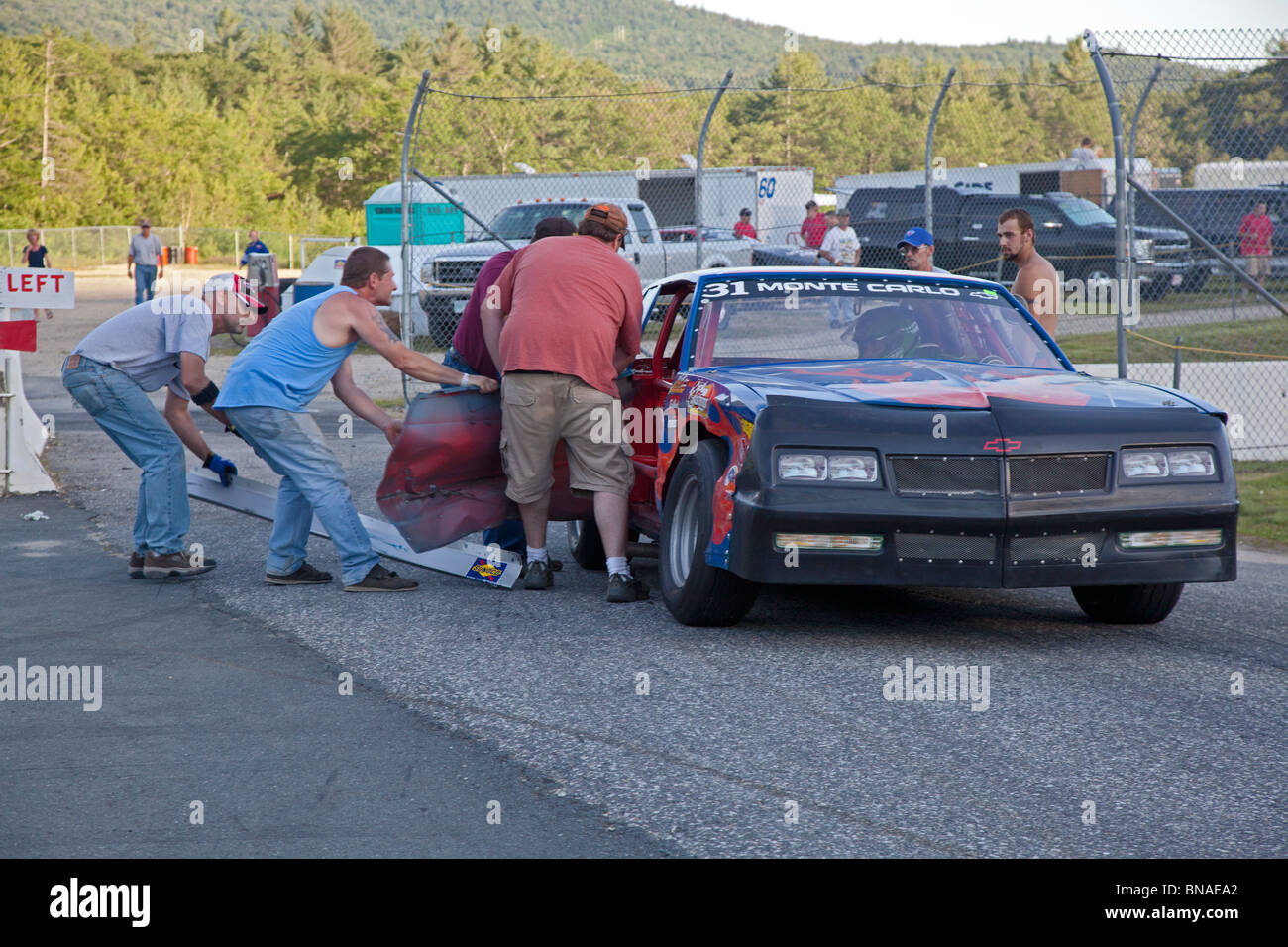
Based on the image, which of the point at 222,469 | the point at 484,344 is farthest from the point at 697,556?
the point at 222,469

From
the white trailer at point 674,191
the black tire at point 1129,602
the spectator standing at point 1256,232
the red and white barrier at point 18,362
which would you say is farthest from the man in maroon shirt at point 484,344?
the white trailer at point 674,191

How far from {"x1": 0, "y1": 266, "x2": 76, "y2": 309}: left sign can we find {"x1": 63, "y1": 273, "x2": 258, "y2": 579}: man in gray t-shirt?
2.87 m

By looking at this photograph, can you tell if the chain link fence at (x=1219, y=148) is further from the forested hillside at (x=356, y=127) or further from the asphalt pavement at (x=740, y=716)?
the forested hillside at (x=356, y=127)

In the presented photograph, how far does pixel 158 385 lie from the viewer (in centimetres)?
739

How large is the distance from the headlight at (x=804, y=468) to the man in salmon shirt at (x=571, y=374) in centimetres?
140

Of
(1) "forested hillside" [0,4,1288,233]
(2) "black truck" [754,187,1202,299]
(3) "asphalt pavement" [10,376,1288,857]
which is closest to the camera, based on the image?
(3) "asphalt pavement" [10,376,1288,857]

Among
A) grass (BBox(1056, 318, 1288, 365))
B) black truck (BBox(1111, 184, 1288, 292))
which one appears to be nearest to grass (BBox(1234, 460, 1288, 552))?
grass (BBox(1056, 318, 1288, 365))

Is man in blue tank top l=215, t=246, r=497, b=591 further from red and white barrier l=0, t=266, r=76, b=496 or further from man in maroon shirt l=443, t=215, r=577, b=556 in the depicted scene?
red and white barrier l=0, t=266, r=76, b=496

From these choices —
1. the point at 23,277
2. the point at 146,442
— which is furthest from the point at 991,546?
the point at 23,277

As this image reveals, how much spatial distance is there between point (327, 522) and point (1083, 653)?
3.44m

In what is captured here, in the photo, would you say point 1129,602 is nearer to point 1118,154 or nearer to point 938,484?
point 938,484

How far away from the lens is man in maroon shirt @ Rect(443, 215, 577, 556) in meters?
7.06

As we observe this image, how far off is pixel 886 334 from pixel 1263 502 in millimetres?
4361

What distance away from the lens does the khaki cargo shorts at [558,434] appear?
654 centimetres
